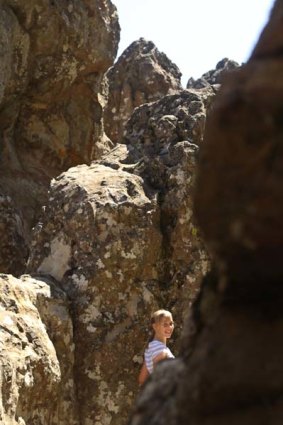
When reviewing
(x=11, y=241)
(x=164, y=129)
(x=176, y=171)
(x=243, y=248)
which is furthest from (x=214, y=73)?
(x=243, y=248)

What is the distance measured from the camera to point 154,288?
889cm

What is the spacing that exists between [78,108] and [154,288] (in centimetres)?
1014

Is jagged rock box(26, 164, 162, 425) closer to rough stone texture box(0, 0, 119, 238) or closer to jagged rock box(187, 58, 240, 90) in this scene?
rough stone texture box(0, 0, 119, 238)

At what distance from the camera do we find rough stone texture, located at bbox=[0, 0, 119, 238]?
1549cm

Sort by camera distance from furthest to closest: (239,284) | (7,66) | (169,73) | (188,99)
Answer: (169,73) < (7,66) < (188,99) < (239,284)

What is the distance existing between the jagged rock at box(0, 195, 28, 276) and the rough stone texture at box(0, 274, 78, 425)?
4.11 metres

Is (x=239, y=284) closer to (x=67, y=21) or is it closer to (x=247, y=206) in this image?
(x=247, y=206)

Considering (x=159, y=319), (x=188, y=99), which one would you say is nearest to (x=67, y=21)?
(x=188, y=99)

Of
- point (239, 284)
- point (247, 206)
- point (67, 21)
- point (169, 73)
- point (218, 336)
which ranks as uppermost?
point (169, 73)

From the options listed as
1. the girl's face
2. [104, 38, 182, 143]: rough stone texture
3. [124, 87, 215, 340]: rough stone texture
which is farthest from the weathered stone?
[104, 38, 182, 143]: rough stone texture

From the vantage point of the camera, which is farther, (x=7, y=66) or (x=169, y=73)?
(x=169, y=73)

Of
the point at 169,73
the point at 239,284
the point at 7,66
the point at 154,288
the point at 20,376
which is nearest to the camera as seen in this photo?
the point at 239,284

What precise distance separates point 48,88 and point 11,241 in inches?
195

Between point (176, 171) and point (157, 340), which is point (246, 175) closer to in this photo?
point (157, 340)
